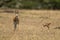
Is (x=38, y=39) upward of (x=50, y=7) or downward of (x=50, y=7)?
upward

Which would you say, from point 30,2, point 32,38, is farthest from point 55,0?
point 32,38

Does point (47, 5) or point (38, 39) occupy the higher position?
point (38, 39)

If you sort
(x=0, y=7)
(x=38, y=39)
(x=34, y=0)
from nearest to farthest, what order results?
(x=38, y=39)
(x=0, y=7)
(x=34, y=0)

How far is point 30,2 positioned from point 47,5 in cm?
382

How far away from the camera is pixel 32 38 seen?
18281mm

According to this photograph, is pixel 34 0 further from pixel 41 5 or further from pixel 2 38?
pixel 2 38

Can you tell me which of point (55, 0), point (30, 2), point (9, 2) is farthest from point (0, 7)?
point (55, 0)

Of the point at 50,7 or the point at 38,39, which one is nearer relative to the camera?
the point at 38,39

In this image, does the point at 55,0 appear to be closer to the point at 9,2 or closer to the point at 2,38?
the point at 9,2

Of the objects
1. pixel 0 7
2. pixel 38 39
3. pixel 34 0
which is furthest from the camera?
pixel 34 0

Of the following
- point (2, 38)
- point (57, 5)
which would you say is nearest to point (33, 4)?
point (57, 5)

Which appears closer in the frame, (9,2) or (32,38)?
(32,38)

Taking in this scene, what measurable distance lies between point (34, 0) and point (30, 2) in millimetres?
2333

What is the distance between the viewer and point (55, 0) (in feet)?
195
